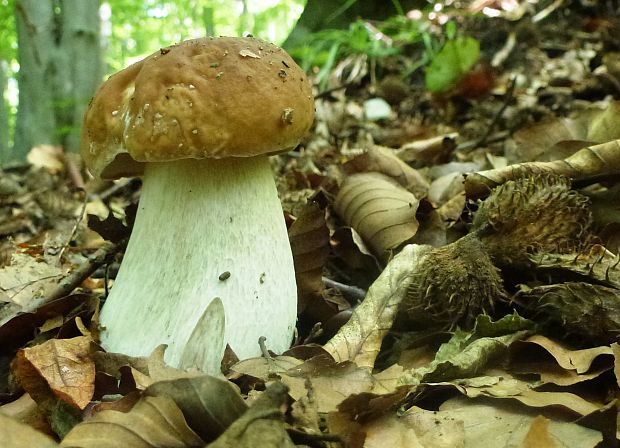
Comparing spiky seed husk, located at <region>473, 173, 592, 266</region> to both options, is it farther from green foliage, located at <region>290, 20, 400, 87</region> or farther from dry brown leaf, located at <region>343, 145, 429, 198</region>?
green foliage, located at <region>290, 20, 400, 87</region>

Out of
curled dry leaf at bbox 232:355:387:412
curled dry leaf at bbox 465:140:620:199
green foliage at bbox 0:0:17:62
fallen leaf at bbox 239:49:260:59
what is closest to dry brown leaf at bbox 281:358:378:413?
curled dry leaf at bbox 232:355:387:412

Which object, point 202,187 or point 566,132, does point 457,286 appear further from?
point 566,132

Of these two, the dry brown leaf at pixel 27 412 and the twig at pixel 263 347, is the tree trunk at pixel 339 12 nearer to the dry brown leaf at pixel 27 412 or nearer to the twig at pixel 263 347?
the twig at pixel 263 347

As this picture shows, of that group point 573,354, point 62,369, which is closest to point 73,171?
point 62,369

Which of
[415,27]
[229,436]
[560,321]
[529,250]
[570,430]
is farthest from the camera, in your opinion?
[415,27]

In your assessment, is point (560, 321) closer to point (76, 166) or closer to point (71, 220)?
point (71, 220)

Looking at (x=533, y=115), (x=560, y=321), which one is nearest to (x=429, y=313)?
(x=560, y=321)
